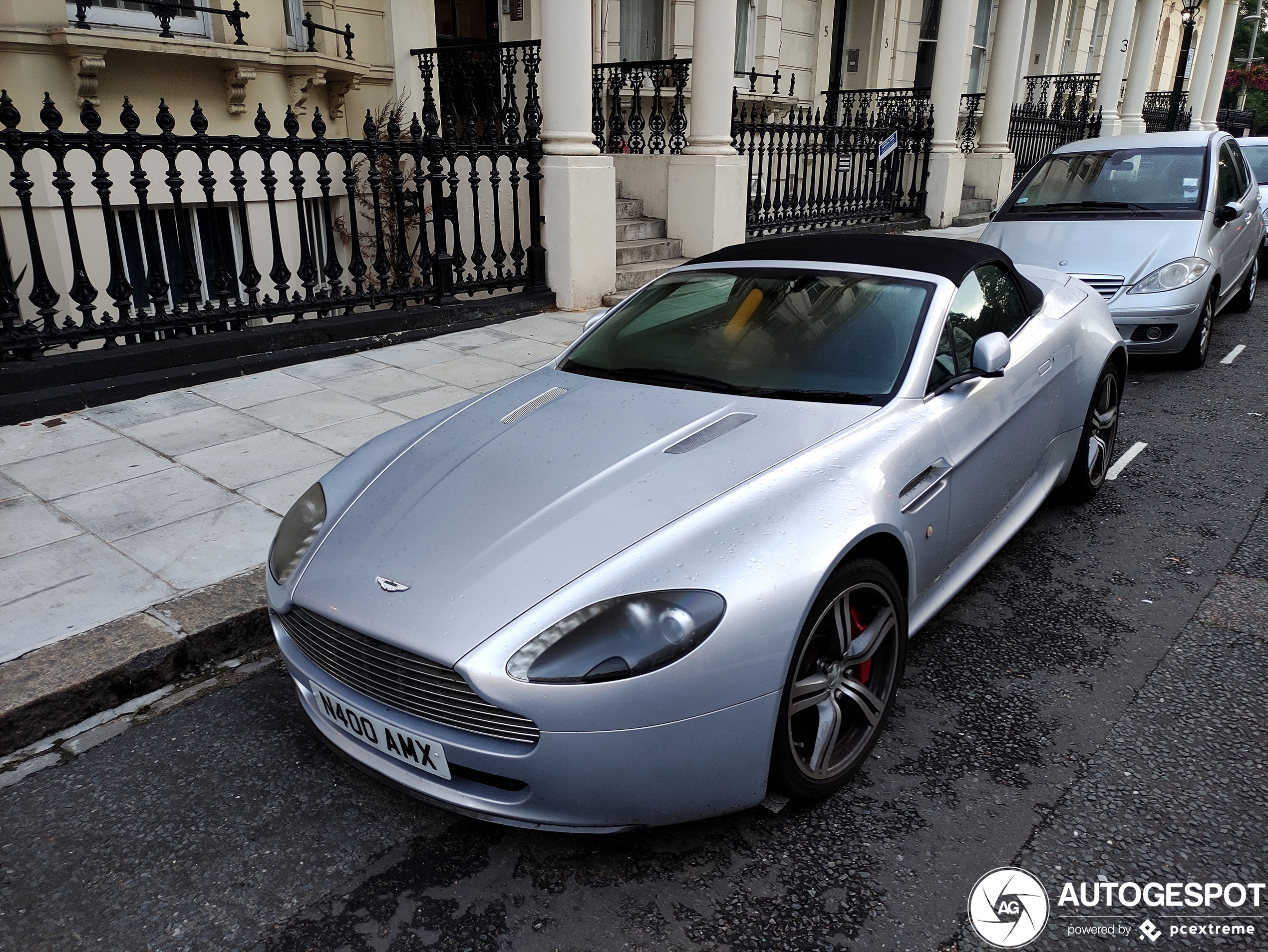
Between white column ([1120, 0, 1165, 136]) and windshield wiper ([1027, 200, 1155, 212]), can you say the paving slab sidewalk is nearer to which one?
windshield wiper ([1027, 200, 1155, 212])

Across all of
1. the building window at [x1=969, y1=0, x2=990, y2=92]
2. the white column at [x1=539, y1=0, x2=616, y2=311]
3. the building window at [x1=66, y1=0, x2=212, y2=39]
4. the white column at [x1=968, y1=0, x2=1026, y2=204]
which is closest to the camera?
the building window at [x1=66, y1=0, x2=212, y2=39]

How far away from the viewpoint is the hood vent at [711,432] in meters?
2.92

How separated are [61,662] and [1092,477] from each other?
4583 mm

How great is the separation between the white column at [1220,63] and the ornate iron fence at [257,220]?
2729 centimetres

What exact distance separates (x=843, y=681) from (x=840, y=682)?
0.05 feet

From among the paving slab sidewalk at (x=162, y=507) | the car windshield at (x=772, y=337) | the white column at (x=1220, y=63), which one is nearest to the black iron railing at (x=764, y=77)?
the paving slab sidewalk at (x=162, y=507)

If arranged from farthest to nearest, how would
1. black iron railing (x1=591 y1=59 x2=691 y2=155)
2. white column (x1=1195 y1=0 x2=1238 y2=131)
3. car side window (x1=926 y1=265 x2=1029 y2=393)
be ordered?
white column (x1=1195 y1=0 x2=1238 y2=131) < black iron railing (x1=591 y1=59 x2=691 y2=155) < car side window (x1=926 y1=265 x2=1029 y2=393)

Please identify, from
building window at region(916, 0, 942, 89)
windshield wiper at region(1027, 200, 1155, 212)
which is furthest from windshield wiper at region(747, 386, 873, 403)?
building window at region(916, 0, 942, 89)

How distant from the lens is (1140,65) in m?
22.8

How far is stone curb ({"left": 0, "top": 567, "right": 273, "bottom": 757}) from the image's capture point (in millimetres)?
3137

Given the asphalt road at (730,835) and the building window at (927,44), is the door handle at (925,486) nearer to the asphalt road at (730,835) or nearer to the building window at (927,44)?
the asphalt road at (730,835)

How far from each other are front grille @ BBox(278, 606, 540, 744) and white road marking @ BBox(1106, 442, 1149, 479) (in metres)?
4.03

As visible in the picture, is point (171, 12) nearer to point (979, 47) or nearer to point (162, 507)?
point (162, 507)

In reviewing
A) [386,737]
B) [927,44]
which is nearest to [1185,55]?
[927,44]
